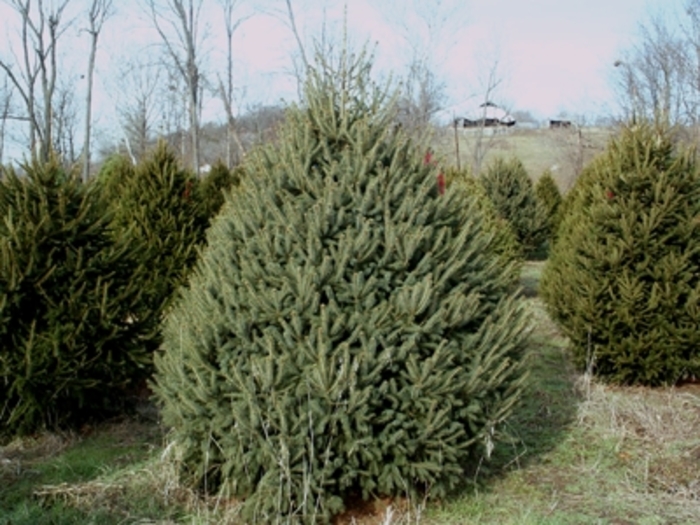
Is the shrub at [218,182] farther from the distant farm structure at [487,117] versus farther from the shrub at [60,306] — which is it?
the distant farm structure at [487,117]

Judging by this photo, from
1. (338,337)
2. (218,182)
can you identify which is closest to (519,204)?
(218,182)

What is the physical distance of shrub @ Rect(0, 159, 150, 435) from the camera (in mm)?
4484

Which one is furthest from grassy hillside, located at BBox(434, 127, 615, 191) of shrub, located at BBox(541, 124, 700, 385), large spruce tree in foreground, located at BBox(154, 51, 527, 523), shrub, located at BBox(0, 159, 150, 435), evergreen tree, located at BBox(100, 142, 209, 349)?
large spruce tree in foreground, located at BBox(154, 51, 527, 523)

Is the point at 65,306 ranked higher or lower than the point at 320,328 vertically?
lower

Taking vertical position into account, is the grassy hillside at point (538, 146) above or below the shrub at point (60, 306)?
above

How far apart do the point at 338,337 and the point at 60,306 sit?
2467 millimetres

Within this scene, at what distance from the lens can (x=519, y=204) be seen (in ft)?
50.1

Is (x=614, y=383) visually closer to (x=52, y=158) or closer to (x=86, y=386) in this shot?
(x=86, y=386)

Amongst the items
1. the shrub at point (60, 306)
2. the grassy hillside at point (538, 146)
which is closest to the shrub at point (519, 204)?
the grassy hillside at point (538, 146)

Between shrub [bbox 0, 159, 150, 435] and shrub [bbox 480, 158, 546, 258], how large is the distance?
37.0ft

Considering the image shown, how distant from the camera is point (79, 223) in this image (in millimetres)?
4848

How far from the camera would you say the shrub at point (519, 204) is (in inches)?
594

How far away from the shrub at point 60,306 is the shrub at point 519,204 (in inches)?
444

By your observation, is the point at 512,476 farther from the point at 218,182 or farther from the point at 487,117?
the point at 487,117
